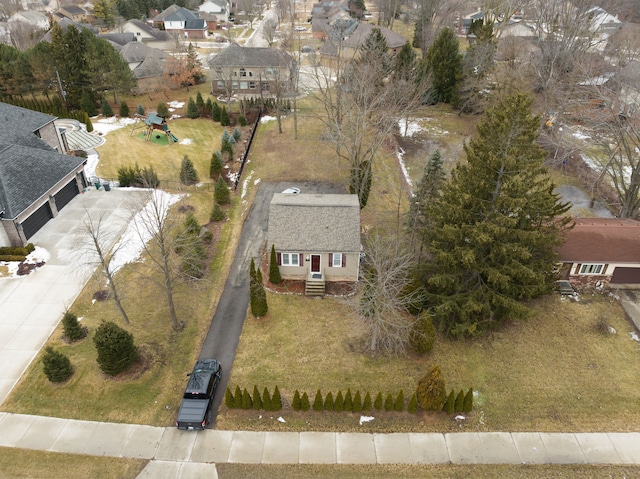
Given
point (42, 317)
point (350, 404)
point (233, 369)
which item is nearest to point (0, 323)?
point (42, 317)

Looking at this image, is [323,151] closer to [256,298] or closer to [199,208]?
[199,208]

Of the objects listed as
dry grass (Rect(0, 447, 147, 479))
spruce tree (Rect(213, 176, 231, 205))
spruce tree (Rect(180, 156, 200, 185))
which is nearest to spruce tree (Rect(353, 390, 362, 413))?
dry grass (Rect(0, 447, 147, 479))

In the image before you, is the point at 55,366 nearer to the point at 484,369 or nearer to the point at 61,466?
the point at 61,466

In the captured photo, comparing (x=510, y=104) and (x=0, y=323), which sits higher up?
(x=510, y=104)

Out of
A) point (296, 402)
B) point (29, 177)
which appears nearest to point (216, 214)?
point (29, 177)

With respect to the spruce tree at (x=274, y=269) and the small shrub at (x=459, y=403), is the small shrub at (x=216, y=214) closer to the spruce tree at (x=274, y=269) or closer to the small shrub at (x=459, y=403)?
the spruce tree at (x=274, y=269)

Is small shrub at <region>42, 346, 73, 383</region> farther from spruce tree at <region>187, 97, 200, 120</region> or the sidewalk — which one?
spruce tree at <region>187, 97, 200, 120</region>

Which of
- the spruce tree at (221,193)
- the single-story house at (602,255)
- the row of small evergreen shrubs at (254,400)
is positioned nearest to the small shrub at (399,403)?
the row of small evergreen shrubs at (254,400)
